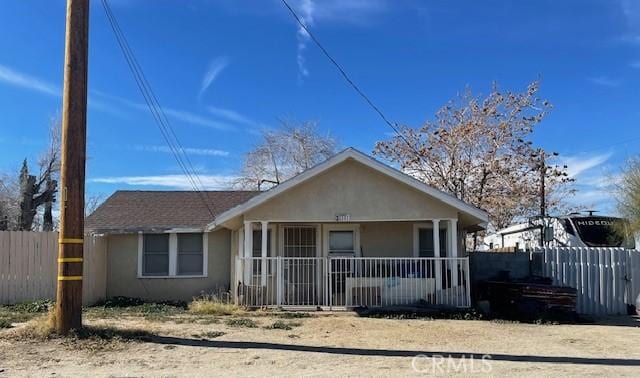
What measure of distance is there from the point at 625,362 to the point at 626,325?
15.7ft

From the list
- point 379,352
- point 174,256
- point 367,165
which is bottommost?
point 379,352

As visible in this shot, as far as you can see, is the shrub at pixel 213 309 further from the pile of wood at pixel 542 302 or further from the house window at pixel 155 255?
the pile of wood at pixel 542 302

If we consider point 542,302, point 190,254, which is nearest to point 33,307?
point 190,254

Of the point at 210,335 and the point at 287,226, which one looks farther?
the point at 287,226

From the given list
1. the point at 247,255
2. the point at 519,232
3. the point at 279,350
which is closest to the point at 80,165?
the point at 279,350

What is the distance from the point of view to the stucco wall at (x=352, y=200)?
47.7 ft

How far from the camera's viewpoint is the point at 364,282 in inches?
564

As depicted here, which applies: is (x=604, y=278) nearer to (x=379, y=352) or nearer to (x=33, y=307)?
(x=379, y=352)

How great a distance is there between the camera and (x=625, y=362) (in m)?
8.28

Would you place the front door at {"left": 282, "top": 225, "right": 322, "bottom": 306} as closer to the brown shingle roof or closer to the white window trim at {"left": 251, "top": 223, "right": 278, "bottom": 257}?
the white window trim at {"left": 251, "top": 223, "right": 278, "bottom": 257}

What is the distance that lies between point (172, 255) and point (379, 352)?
9933mm

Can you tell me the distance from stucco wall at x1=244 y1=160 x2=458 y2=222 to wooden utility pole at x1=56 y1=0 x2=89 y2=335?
18.5 feet

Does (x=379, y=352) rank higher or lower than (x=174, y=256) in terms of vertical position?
lower

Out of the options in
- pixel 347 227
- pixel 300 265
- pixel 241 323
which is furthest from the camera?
pixel 347 227
